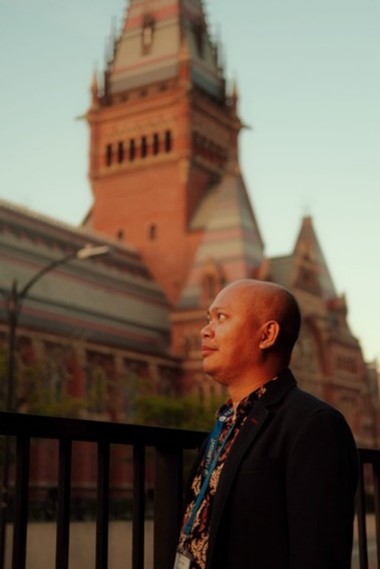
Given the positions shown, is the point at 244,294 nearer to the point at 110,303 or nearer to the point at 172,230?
the point at 110,303

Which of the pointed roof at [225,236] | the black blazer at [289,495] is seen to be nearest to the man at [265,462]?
the black blazer at [289,495]

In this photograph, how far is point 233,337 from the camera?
10.6ft

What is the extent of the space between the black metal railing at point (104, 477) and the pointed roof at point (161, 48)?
7148 centimetres

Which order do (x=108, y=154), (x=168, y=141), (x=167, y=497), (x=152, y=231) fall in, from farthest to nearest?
(x=108, y=154) < (x=168, y=141) < (x=152, y=231) < (x=167, y=497)

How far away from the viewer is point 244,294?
3230mm

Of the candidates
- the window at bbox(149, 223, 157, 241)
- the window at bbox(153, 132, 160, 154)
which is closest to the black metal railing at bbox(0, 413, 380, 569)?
the window at bbox(149, 223, 157, 241)

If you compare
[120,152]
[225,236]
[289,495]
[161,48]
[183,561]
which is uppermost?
[161,48]

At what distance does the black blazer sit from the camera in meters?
2.78

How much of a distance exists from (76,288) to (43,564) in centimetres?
4390

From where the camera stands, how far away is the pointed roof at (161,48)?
74.9m

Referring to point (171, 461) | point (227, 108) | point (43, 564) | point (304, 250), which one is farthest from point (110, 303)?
point (171, 461)

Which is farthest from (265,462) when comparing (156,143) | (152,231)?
(156,143)

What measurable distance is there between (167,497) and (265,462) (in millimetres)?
1083

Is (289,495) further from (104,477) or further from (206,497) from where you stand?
(104,477)
